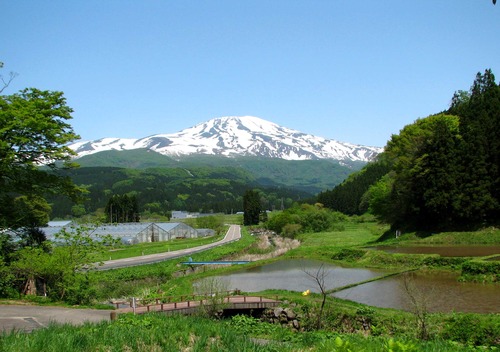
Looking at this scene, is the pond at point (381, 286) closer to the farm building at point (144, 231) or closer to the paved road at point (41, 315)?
the paved road at point (41, 315)

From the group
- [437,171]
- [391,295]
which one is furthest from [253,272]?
[437,171]

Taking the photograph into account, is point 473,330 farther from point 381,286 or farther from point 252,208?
point 252,208

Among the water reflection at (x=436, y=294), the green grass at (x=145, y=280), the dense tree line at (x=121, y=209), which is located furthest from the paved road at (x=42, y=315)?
the dense tree line at (x=121, y=209)

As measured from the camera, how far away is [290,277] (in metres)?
31.8

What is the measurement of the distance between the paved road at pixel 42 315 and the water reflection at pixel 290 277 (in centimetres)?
1161

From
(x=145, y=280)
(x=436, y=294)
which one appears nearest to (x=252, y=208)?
(x=145, y=280)

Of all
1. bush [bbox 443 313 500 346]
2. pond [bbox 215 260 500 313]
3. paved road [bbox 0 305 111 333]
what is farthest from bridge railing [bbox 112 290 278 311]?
bush [bbox 443 313 500 346]

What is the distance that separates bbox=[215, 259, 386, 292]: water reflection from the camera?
2772 centimetres

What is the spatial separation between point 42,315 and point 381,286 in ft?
53.1

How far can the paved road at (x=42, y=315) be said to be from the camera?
14606mm

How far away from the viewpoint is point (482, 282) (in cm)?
2366

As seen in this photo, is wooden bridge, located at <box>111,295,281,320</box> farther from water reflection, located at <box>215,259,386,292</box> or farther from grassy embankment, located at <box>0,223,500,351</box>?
water reflection, located at <box>215,259,386,292</box>

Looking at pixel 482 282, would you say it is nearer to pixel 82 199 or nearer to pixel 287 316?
pixel 287 316

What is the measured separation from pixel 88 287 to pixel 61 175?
5919mm
